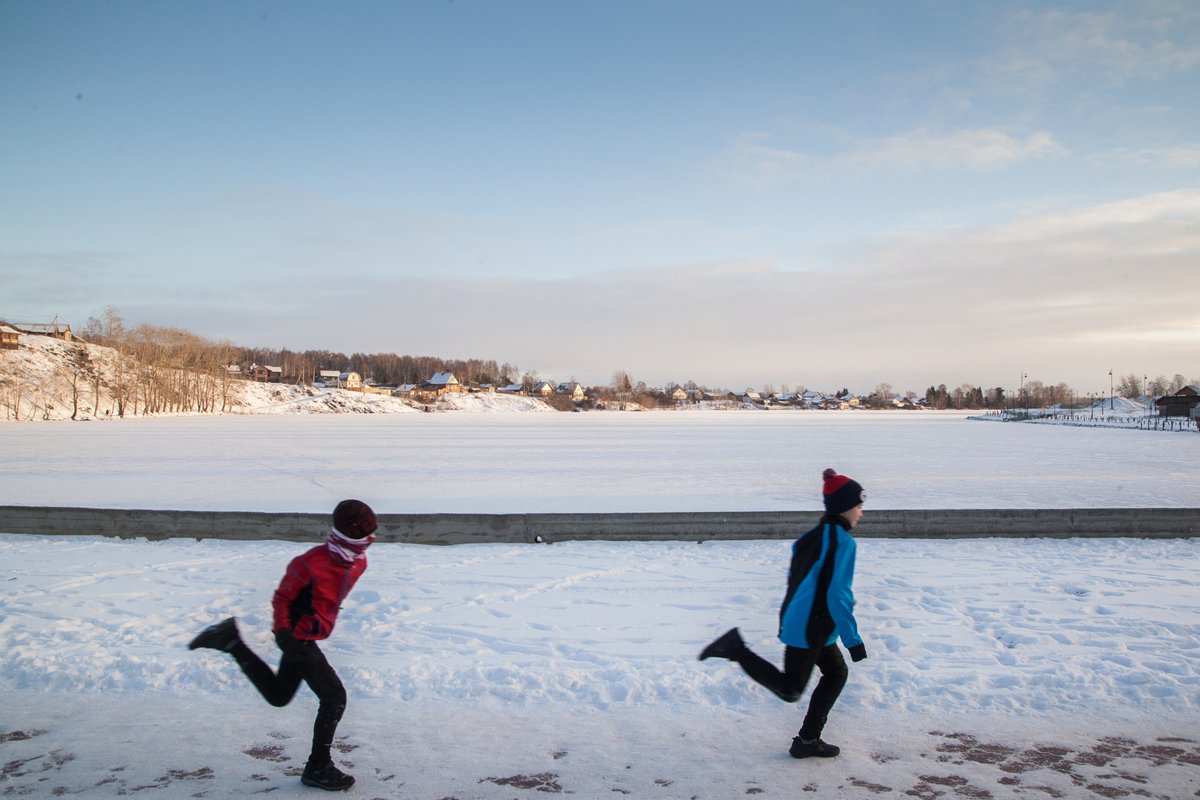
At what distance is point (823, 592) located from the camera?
4453 millimetres

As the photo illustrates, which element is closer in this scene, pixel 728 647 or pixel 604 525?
pixel 728 647

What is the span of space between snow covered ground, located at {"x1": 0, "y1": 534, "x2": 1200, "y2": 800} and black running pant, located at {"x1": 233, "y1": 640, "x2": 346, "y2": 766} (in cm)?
31

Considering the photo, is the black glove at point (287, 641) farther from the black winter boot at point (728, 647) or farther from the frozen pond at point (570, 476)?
the frozen pond at point (570, 476)

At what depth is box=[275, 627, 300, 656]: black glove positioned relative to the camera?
13.6ft

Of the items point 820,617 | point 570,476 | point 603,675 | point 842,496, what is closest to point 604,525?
point 603,675

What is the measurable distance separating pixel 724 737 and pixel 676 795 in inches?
Answer: 35.3

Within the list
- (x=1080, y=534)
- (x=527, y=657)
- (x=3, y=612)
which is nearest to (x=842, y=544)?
(x=527, y=657)

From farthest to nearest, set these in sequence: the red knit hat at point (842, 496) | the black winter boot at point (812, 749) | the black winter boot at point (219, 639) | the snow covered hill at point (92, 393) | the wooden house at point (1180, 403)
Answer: the wooden house at point (1180, 403) → the snow covered hill at point (92, 393) → the black winter boot at point (812, 749) → the red knit hat at point (842, 496) → the black winter boot at point (219, 639)

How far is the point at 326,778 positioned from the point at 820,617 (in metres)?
2.88

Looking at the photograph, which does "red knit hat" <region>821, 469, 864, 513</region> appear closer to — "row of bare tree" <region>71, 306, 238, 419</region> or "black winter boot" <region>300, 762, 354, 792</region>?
"black winter boot" <region>300, 762, 354, 792</region>

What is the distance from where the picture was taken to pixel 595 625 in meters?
7.43

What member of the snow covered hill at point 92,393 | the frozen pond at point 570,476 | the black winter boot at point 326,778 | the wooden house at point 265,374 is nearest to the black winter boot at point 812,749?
the black winter boot at point 326,778

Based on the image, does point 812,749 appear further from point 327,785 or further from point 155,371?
point 155,371

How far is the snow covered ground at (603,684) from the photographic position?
439 cm
